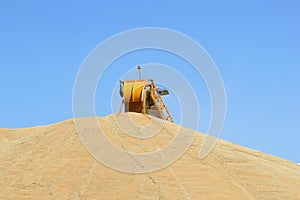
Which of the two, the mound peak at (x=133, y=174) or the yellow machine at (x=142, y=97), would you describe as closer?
the mound peak at (x=133, y=174)

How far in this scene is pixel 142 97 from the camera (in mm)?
24625

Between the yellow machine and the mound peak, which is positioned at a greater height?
the yellow machine

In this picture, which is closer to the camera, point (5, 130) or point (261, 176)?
point (261, 176)

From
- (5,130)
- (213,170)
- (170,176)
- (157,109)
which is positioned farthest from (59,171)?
(157,109)

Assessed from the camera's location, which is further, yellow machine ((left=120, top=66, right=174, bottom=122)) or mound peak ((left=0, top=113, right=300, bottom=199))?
yellow machine ((left=120, top=66, right=174, bottom=122))

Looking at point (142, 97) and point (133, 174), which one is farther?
point (142, 97)

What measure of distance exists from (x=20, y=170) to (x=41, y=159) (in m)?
0.99

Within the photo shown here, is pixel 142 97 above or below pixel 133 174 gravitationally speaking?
above

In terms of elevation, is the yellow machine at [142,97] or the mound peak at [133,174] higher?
the yellow machine at [142,97]

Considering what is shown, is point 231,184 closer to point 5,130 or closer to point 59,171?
point 59,171

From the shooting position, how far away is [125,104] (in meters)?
25.2

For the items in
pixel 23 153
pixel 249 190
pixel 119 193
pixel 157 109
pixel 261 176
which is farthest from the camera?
pixel 157 109

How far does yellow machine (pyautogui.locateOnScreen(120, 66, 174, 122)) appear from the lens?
24.8 meters

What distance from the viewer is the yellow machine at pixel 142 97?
24844 mm
